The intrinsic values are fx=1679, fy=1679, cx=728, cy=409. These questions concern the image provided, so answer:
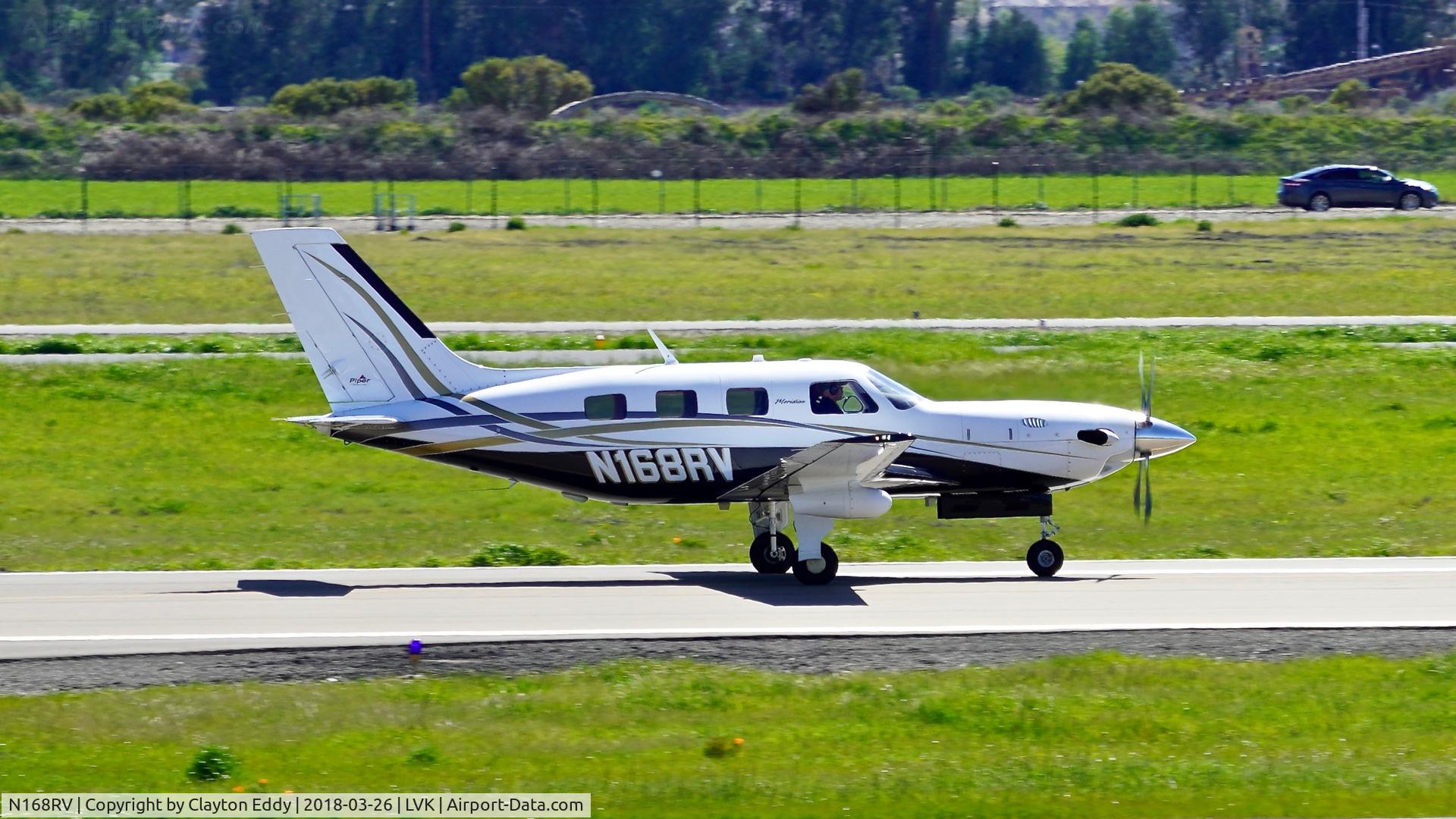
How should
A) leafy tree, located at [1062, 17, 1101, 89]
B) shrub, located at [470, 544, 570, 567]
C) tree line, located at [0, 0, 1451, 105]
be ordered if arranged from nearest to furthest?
shrub, located at [470, 544, 570, 567]
tree line, located at [0, 0, 1451, 105]
leafy tree, located at [1062, 17, 1101, 89]

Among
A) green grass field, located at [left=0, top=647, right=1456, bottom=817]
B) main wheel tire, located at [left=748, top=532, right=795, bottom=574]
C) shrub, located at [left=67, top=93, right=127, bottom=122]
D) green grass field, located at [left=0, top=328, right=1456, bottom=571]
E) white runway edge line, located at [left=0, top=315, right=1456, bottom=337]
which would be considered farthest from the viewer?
shrub, located at [left=67, top=93, right=127, bottom=122]

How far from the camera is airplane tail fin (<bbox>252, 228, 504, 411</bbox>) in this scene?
65.7ft

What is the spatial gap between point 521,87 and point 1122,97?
39160 millimetres

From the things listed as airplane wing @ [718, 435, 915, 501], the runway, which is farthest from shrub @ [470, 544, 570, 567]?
airplane wing @ [718, 435, 915, 501]

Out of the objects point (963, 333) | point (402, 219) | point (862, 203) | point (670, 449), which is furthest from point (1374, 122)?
point (670, 449)

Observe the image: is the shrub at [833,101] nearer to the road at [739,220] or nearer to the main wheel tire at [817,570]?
the road at [739,220]

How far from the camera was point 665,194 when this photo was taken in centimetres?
7912

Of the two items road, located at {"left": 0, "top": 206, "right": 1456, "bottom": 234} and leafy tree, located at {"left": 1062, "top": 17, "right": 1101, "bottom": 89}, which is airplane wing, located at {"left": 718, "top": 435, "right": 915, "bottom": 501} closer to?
road, located at {"left": 0, "top": 206, "right": 1456, "bottom": 234}

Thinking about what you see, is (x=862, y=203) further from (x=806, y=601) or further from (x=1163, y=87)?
(x=806, y=601)

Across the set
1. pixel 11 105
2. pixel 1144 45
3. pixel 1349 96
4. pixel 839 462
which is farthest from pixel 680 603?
pixel 1144 45

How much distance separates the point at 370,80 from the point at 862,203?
1872 inches

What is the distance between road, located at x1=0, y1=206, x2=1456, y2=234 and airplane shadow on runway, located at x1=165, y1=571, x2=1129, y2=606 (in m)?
41.1

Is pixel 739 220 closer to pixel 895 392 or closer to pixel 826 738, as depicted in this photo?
pixel 895 392

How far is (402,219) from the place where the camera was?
64562 millimetres
